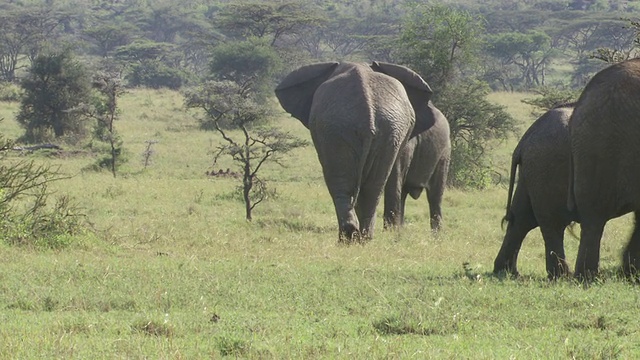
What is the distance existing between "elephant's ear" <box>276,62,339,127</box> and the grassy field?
1.56 metres

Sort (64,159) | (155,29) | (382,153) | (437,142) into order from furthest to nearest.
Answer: (155,29) < (64,159) < (437,142) < (382,153)

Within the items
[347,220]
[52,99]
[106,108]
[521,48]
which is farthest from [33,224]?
[521,48]

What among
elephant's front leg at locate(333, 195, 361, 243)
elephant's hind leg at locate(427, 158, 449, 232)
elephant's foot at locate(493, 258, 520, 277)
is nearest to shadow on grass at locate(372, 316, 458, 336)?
elephant's foot at locate(493, 258, 520, 277)

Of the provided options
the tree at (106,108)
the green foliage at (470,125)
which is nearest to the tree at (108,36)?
the tree at (106,108)

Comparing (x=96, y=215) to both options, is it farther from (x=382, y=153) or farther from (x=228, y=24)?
(x=228, y=24)

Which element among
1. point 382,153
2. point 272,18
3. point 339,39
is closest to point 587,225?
point 382,153

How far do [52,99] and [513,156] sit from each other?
22.2m

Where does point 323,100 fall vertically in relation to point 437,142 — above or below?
above

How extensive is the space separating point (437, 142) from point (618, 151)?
711 centimetres

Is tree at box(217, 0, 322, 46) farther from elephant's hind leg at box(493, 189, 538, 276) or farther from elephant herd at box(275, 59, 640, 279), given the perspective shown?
elephant's hind leg at box(493, 189, 538, 276)

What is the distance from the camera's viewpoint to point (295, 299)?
7.12m

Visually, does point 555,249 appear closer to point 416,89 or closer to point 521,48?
point 416,89

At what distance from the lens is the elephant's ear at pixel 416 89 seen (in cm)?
1230

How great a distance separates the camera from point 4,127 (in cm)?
3052
